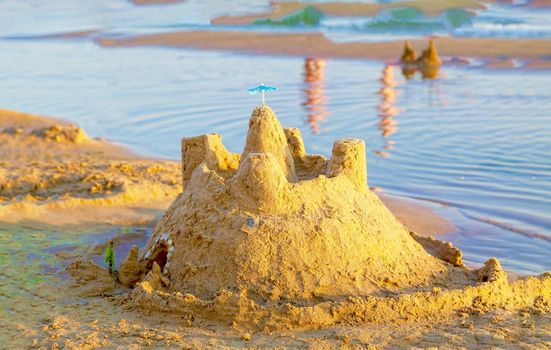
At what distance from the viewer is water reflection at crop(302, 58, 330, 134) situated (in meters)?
12.2

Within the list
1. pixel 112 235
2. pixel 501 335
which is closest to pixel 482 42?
pixel 112 235

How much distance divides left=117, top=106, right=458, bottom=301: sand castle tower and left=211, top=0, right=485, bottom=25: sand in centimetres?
2113

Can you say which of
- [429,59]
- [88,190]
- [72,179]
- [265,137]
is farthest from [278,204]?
[429,59]

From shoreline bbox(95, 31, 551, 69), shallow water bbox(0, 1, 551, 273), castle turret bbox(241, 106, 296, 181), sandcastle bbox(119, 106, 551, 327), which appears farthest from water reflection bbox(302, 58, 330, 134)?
sandcastle bbox(119, 106, 551, 327)

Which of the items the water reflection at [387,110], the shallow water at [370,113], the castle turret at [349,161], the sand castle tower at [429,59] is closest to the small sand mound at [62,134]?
the shallow water at [370,113]

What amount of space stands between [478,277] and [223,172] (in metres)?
1.80

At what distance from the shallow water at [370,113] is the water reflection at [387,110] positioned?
0.03 meters

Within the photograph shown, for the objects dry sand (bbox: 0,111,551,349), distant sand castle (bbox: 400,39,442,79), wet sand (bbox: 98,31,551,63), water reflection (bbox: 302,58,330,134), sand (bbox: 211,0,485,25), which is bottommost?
dry sand (bbox: 0,111,551,349)

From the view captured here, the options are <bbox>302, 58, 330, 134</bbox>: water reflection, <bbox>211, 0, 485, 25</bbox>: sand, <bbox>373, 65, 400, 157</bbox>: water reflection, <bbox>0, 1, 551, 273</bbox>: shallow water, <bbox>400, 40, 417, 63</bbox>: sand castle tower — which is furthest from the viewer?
<bbox>211, 0, 485, 25</bbox>: sand

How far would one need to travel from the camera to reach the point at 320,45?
813 inches

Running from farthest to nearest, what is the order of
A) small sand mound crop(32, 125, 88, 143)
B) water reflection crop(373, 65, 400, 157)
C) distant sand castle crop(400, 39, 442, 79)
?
distant sand castle crop(400, 39, 442, 79) < small sand mound crop(32, 125, 88, 143) < water reflection crop(373, 65, 400, 157)

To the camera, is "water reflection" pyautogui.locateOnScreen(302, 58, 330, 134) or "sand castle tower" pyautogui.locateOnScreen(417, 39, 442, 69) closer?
"water reflection" pyautogui.locateOnScreen(302, 58, 330, 134)

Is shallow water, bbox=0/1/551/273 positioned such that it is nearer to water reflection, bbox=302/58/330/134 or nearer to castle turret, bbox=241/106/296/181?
water reflection, bbox=302/58/330/134

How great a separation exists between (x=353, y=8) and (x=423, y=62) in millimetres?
12250
